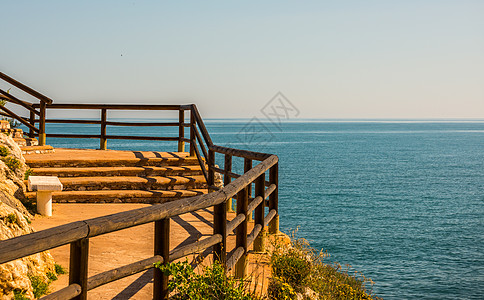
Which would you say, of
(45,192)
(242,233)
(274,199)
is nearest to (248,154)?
(274,199)

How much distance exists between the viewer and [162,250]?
3916 millimetres

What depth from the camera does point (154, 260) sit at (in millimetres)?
3799

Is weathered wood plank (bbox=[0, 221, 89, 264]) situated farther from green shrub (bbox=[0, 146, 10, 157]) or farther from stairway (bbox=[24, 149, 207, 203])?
green shrub (bbox=[0, 146, 10, 157])

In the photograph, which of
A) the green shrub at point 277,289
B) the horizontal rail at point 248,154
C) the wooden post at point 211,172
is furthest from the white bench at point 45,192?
the green shrub at point 277,289

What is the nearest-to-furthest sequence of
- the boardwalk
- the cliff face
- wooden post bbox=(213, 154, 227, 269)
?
the cliff face → wooden post bbox=(213, 154, 227, 269) → the boardwalk

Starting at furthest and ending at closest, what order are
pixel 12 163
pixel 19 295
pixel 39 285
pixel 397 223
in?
pixel 397 223
pixel 12 163
pixel 39 285
pixel 19 295

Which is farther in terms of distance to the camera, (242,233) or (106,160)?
(106,160)

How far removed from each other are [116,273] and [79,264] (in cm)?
50

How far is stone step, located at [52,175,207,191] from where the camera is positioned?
1087cm

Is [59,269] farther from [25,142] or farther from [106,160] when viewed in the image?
[25,142]

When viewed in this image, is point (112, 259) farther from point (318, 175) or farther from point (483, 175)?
point (483, 175)

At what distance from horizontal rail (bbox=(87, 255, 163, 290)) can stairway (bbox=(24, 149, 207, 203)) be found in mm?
6791

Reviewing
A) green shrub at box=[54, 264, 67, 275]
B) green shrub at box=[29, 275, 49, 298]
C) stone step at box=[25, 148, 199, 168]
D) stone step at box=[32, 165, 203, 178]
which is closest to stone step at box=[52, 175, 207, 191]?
stone step at box=[32, 165, 203, 178]

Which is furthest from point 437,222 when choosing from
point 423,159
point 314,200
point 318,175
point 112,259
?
point 423,159
